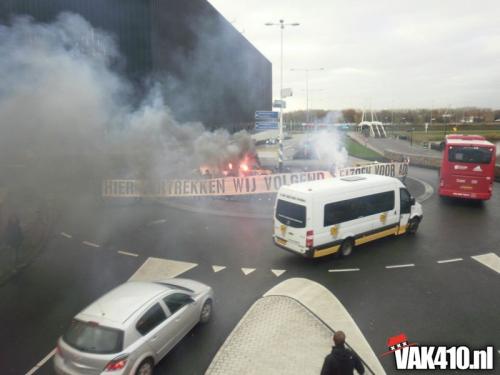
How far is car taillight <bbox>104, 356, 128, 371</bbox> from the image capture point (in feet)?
15.9

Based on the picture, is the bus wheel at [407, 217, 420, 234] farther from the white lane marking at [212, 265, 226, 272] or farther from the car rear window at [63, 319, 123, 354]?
the car rear window at [63, 319, 123, 354]

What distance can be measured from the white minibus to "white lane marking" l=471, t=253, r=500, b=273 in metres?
2.30

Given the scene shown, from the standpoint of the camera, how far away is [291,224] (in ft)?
31.3

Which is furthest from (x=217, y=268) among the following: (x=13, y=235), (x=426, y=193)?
(x=426, y=193)

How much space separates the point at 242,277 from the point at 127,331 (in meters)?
4.16

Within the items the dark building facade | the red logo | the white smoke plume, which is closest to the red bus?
the white smoke plume

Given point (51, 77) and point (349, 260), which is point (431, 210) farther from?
point (51, 77)

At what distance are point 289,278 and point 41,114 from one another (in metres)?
10.9

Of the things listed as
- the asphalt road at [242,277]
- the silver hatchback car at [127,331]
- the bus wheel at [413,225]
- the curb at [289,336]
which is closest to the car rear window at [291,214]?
the asphalt road at [242,277]

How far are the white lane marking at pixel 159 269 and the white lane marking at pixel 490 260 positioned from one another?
25.6 ft

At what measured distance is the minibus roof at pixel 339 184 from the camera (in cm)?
961

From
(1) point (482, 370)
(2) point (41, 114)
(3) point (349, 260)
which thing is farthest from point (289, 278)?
(2) point (41, 114)

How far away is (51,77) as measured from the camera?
13086 mm

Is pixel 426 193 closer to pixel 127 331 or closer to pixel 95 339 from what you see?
pixel 127 331
